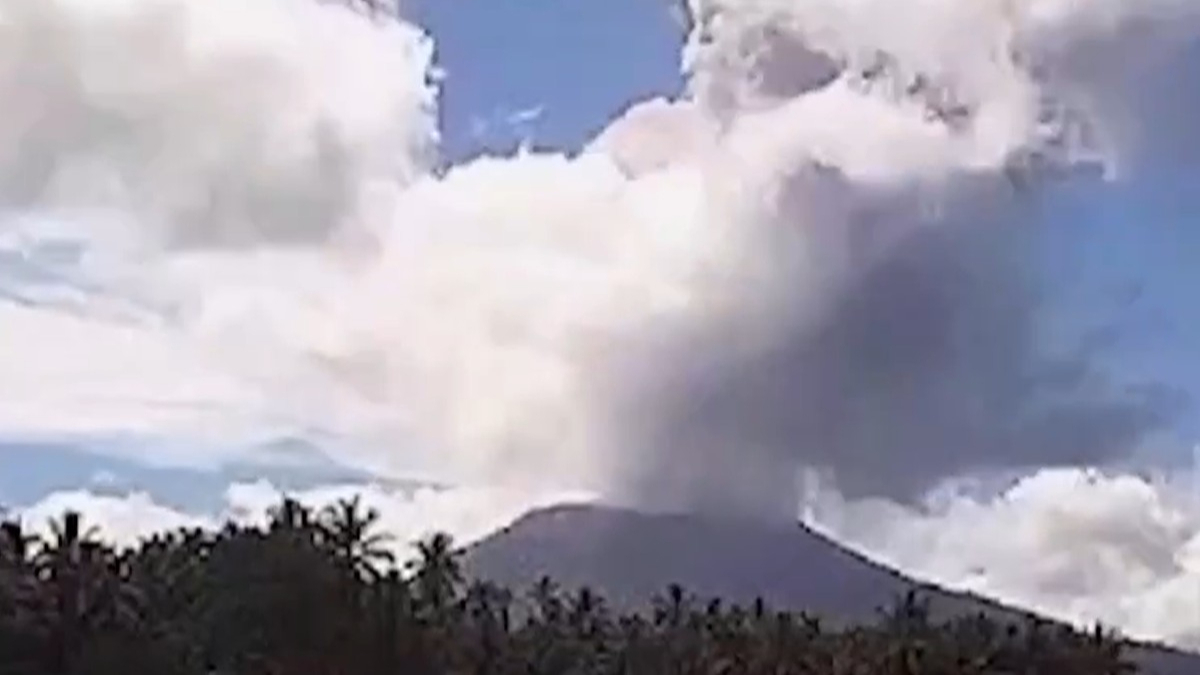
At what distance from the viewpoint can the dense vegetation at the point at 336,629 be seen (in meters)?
101

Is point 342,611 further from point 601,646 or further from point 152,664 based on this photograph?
point 601,646

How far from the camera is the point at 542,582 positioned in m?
152

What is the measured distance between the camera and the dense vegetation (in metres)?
101

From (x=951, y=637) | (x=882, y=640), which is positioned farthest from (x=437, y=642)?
(x=951, y=637)

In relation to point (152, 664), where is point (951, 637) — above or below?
above

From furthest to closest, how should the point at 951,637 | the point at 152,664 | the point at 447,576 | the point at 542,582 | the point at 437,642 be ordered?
the point at 542,582 → the point at 951,637 → the point at 447,576 → the point at 437,642 → the point at 152,664

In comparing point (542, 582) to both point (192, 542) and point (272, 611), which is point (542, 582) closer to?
point (192, 542)

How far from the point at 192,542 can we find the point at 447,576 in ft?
48.4

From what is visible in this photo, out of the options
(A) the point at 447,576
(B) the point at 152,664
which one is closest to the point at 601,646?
(A) the point at 447,576

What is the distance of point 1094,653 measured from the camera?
13225 cm

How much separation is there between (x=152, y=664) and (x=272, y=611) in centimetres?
727

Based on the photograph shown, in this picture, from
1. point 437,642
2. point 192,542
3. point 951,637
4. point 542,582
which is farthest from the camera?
point 542,582

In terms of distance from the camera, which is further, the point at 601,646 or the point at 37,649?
the point at 601,646

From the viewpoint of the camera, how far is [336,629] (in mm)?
104812
